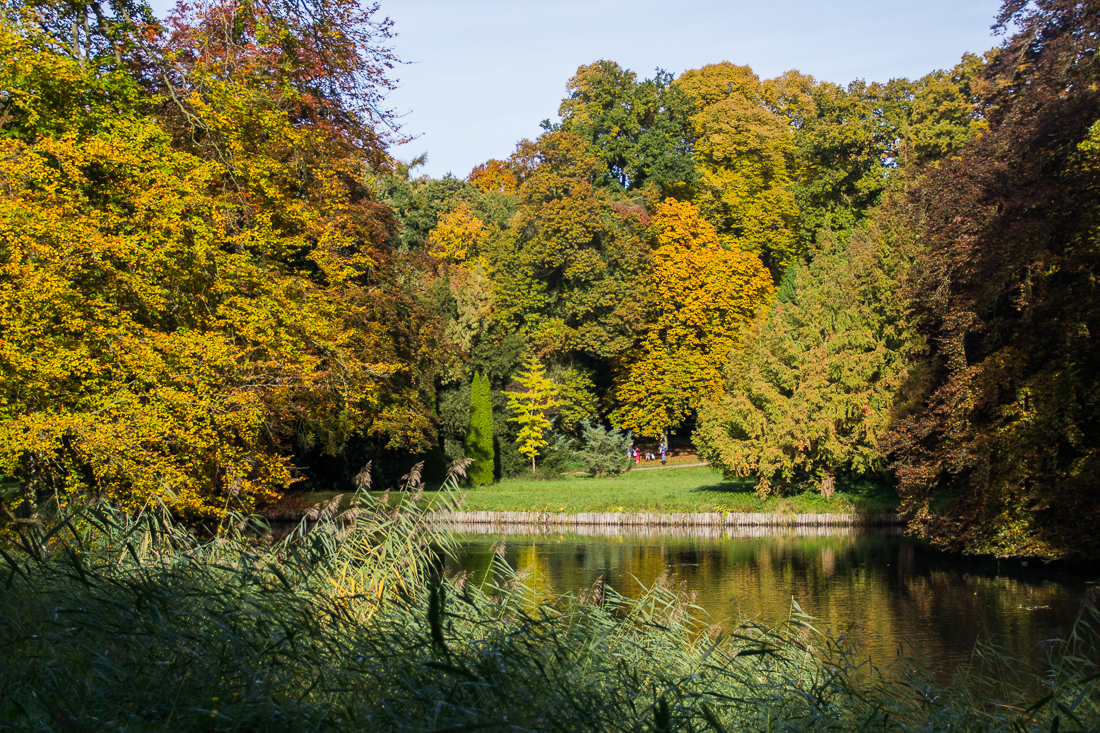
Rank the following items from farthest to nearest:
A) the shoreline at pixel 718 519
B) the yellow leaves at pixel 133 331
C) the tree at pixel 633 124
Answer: the tree at pixel 633 124, the shoreline at pixel 718 519, the yellow leaves at pixel 133 331

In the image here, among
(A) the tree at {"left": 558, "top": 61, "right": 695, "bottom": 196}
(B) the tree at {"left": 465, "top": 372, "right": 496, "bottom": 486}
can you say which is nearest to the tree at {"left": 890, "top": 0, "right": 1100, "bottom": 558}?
(B) the tree at {"left": 465, "top": 372, "right": 496, "bottom": 486}

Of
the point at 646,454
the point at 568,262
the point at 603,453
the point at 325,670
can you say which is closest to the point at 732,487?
the point at 603,453

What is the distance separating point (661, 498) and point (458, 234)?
17.7m

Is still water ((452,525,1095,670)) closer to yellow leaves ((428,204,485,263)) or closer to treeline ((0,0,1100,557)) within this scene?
treeline ((0,0,1100,557))

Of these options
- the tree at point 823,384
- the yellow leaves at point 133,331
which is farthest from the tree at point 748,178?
the yellow leaves at point 133,331

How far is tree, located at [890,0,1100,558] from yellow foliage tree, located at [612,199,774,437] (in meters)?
18.1

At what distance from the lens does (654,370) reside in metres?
35.8

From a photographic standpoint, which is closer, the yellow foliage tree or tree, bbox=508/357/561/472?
tree, bbox=508/357/561/472

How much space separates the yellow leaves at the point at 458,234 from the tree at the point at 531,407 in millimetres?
7221

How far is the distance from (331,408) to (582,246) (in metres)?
17.9

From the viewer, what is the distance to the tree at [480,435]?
2994 cm

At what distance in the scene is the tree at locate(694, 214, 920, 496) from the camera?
76.9ft

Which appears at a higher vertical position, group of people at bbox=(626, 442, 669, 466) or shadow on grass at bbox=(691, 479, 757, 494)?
group of people at bbox=(626, 442, 669, 466)

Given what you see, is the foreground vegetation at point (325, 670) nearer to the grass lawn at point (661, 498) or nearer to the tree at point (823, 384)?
the grass lawn at point (661, 498)
